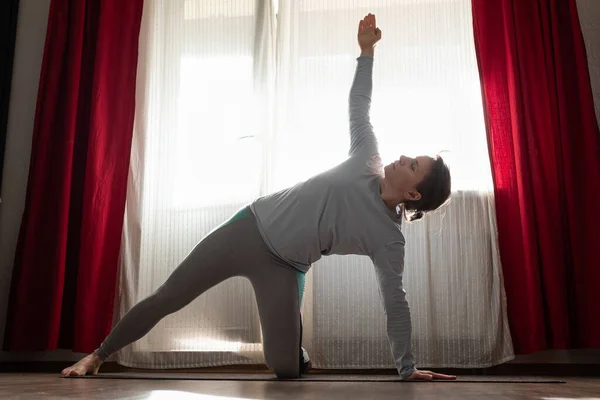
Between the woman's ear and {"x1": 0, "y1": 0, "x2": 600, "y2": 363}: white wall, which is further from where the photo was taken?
{"x1": 0, "y1": 0, "x2": 600, "y2": 363}: white wall

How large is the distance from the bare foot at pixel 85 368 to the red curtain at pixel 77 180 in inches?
21.2

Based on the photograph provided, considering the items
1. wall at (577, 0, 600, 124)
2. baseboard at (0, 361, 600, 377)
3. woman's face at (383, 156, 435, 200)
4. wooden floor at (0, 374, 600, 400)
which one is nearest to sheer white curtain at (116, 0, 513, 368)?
baseboard at (0, 361, 600, 377)

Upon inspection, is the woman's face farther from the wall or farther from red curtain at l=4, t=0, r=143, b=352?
red curtain at l=4, t=0, r=143, b=352

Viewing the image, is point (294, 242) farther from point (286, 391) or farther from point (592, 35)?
point (592, 35)

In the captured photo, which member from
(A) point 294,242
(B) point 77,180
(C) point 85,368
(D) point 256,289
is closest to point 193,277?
(D) point 256,289

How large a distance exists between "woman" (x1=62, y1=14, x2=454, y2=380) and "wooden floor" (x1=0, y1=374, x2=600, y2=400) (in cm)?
24

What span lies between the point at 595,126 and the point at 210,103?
1645 mm

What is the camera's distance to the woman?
1.92m

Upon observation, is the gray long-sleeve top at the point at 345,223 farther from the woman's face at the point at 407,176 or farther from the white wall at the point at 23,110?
the white wall at the point at 23,110

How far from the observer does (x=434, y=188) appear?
192 cm

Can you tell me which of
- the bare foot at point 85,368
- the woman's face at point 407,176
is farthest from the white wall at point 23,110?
the woman's face at point 407,176

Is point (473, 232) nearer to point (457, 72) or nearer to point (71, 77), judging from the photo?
point (457, 72)

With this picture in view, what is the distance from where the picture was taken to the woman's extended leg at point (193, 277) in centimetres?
196

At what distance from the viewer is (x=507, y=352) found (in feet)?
7.67
